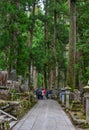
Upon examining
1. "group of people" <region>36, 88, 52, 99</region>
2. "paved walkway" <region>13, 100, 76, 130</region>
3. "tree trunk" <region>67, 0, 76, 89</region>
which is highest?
"tree trunk" <region>67, 0, 76, 89</region>

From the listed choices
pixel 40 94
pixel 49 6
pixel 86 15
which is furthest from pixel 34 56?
pixel 86 15

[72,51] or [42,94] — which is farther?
[42,94]

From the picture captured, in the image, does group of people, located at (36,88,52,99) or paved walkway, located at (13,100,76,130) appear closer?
paved walkway, located at (13,100,76,130)

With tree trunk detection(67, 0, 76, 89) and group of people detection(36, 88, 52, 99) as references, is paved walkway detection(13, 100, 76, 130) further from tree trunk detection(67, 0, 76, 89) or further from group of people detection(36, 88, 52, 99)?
group of people detection(36, 88, 52, 99)

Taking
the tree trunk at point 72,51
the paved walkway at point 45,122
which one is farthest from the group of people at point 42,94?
the paved walkway at point 45,122

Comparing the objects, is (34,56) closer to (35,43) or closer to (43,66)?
(43,66)

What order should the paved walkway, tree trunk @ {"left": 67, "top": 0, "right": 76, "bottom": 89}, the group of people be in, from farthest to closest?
the group of people, tree trunk @ {"left": 67, "top": 0, "right": 76, "bottom": 89}, the paved walkway

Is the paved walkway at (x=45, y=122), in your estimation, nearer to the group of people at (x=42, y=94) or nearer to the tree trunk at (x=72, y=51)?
the tree trunk at (x=72, y=51)

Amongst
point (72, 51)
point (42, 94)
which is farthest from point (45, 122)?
point (42, 94)

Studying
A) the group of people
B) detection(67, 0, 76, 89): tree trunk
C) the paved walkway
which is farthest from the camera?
the group of people

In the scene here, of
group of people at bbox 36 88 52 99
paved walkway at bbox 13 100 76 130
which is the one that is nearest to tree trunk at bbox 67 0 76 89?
paved walkway at bbox 13 100 76 130

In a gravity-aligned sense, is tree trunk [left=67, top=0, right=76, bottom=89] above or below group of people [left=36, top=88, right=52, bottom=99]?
above

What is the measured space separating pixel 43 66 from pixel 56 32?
5.22 m

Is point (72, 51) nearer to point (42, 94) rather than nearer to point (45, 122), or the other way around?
point (45, 122)
